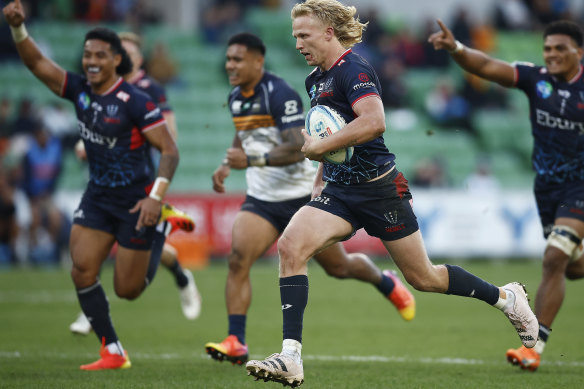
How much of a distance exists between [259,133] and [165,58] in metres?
14.5

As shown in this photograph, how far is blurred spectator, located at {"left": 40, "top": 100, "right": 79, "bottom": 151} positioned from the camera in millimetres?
19641

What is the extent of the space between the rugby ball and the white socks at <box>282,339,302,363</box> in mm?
1226

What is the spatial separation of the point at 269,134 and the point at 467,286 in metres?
2.69

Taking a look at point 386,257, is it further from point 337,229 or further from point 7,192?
point 337,229

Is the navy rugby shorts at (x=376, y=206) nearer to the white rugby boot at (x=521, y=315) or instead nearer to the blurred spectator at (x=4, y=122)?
the white rugby boot at (x=521, y=315)

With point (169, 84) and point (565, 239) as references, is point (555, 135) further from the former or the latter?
point (169, 84)

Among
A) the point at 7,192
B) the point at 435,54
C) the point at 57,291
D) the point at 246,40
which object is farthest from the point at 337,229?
the point at 435,54

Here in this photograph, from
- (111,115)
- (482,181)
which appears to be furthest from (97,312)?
(482,181)

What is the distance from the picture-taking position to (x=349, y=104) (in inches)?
242

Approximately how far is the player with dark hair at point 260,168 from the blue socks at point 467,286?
2055 millimetres

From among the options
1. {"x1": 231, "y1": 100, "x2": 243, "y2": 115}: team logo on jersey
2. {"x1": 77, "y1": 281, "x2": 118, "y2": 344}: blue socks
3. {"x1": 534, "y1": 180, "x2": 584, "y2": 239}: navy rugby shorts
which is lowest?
{"x1": 77, "y1": 281, "x2": 118, "y2": 344}: blue socks

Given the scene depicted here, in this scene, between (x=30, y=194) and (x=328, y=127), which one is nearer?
(x=328, y=127)

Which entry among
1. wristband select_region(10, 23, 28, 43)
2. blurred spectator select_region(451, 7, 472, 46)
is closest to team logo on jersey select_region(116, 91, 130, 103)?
wristband select_region(10, 23, 28, 43)

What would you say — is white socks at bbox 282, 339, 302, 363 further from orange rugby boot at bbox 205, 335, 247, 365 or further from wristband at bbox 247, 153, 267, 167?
wristband at bbox 247, 153, 267, 167
